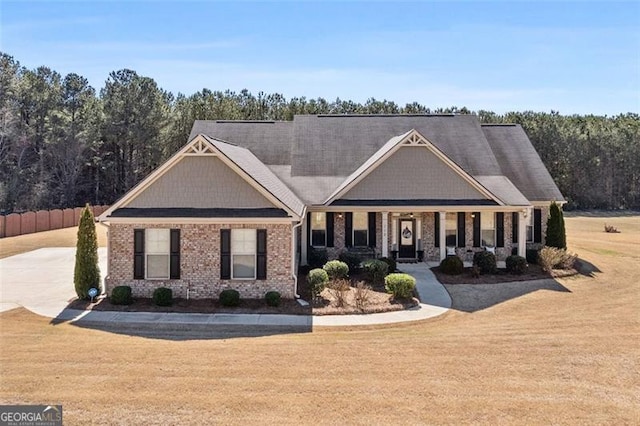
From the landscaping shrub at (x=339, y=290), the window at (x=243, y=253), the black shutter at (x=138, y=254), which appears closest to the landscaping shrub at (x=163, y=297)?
the black shutter at (x=138, y=254)

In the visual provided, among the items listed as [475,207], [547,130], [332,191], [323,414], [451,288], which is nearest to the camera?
[323,414]

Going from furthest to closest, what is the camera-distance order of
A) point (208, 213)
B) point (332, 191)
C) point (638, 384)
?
point (332, 191) → point (208, 213) → point (638, 384)

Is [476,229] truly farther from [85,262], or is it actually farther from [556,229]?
[85,262]

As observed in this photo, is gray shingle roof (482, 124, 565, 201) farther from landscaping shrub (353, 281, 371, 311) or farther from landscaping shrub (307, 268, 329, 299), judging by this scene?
landscaping shrub (307, 268, 329, 299)

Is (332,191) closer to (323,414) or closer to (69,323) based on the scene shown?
(69,323)

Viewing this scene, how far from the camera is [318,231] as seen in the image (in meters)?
24.0

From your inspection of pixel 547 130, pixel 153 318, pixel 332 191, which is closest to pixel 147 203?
pixel 153 318

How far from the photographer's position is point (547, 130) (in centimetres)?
6625

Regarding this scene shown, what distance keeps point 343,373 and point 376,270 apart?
→ 383 inches

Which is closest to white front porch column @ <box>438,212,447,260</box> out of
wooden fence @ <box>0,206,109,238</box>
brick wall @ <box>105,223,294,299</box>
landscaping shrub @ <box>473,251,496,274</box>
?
landscaping shrub @ <box>473,251,496,274</box>

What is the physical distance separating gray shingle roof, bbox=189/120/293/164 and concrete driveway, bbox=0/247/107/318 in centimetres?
982

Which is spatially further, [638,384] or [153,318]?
[153,318]

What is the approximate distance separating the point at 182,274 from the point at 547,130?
61684mm

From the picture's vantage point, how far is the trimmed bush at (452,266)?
861 inches
